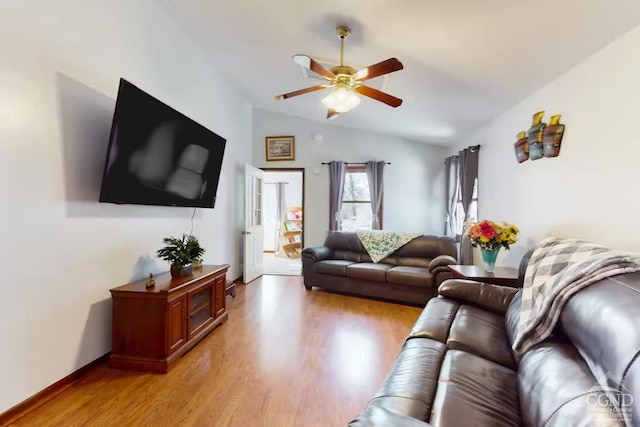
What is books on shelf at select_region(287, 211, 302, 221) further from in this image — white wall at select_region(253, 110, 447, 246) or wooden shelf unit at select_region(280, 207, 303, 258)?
white wall at select_region(253, 110, 447, 246)

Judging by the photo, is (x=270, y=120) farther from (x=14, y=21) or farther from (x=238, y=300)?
(x=14, y=21)

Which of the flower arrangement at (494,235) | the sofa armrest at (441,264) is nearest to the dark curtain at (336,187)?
the sofa armrest at (441,264)

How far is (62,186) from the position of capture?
2.08m

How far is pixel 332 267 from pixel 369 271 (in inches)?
23.2

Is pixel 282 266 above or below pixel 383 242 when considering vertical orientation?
below

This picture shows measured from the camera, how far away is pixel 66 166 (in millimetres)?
2115

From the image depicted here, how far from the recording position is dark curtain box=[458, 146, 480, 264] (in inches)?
179

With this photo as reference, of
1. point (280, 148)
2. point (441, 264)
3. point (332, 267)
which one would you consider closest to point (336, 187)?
point (280, 148)

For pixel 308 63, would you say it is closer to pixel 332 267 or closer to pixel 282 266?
pixel 332 267

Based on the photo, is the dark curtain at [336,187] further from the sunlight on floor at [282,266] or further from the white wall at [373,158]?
the sunlight on floor at [282,266]

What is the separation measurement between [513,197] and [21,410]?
180 inches

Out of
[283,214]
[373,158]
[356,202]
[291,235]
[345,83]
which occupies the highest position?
[345,83]

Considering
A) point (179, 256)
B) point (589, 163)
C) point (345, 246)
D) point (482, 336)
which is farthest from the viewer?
point (345, 246)

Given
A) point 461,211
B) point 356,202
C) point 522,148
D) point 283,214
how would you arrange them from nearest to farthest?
point 522,148 < point 461,211 < point 356,202 < point 283,214
